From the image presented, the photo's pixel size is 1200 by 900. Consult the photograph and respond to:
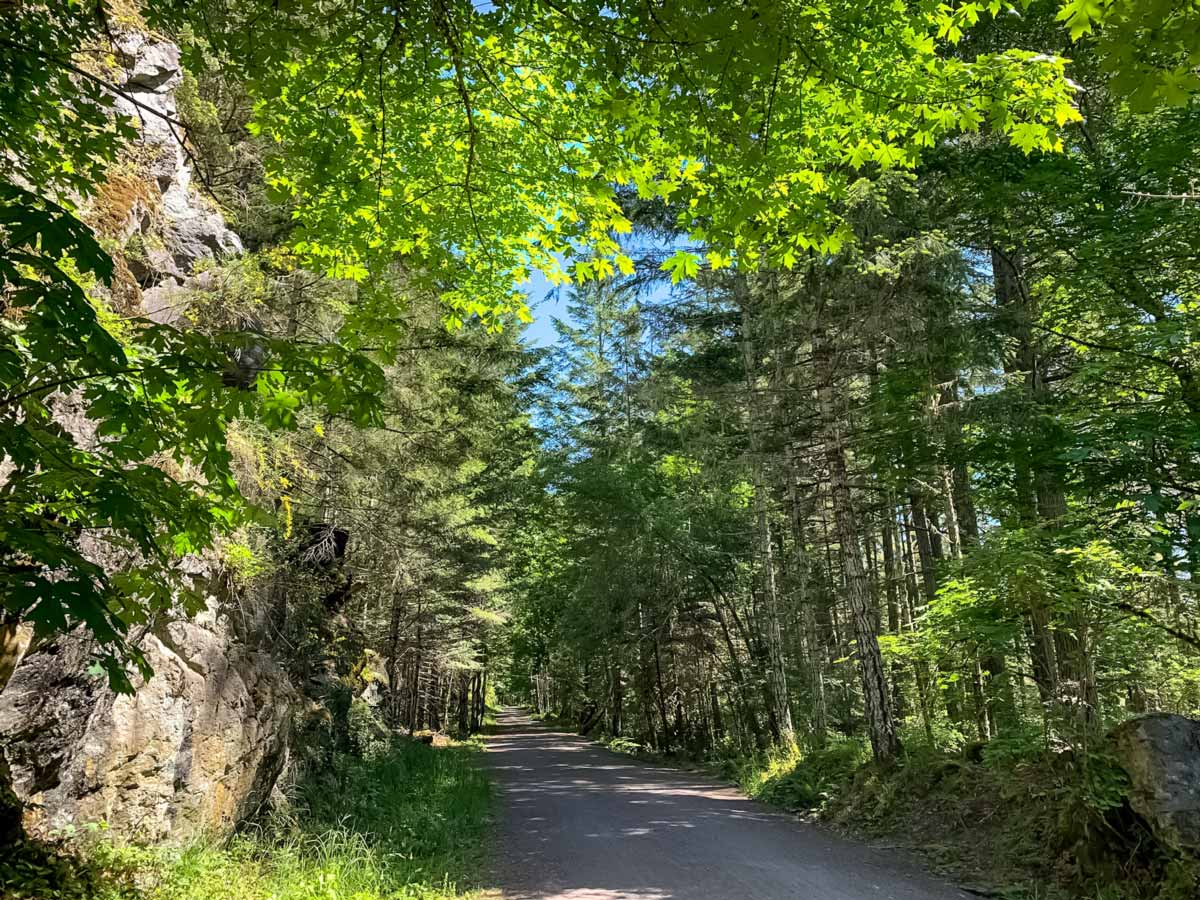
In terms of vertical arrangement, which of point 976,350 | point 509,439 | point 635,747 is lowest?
point 635,747

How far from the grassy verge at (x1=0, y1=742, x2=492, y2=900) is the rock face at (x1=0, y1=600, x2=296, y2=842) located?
0.37 m

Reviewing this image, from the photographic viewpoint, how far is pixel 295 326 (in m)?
8.88

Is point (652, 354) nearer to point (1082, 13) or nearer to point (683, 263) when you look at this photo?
point (683, 263)

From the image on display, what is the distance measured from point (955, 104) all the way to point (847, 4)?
75cm

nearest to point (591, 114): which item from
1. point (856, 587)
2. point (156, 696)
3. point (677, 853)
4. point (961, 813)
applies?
point (156, 696)

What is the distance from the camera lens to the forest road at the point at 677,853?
6.15 metres

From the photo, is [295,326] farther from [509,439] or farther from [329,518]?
[509,439]

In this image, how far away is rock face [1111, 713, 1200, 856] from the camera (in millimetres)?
5375

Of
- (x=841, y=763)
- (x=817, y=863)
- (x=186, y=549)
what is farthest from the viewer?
(x=841, y=763)

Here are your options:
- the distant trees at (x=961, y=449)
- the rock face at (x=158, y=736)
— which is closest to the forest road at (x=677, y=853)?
the distant trees at (x=961, y=449)

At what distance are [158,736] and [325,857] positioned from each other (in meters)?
1.95

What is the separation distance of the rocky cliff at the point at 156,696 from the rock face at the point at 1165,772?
841 centimetres

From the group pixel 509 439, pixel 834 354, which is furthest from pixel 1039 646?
pixel 509 439

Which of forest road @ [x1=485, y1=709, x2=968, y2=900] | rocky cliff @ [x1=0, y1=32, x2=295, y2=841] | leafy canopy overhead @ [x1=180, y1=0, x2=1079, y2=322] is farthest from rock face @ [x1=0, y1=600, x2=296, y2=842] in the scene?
leafy canopy overhead @ [x1=180, y1=0, x2=1079, y2=322]
